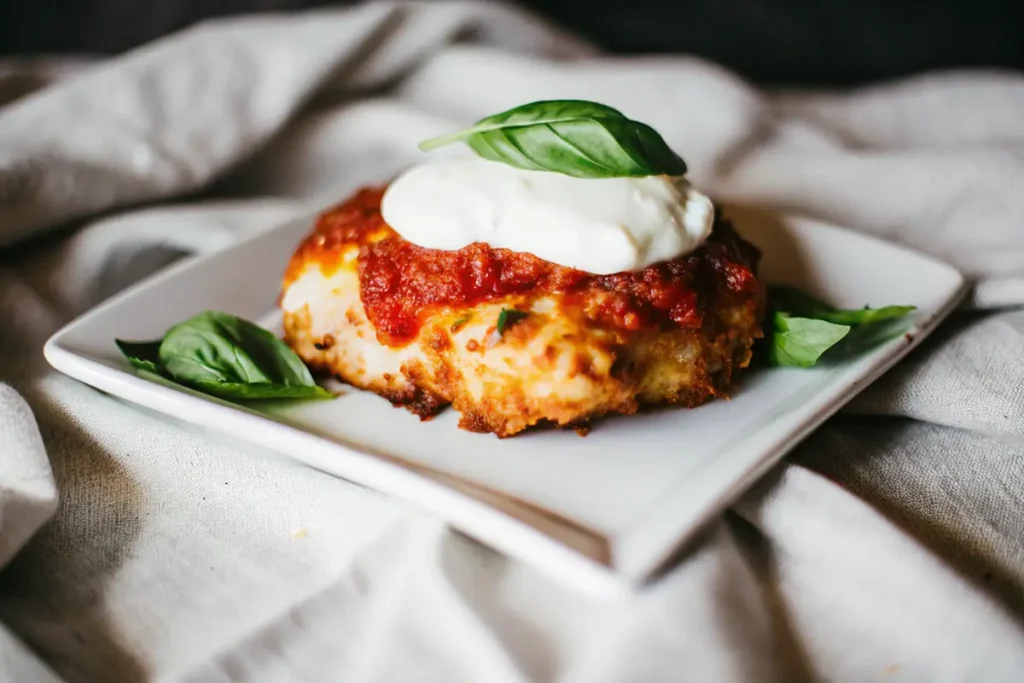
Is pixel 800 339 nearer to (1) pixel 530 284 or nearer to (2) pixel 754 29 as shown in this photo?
(1) pixel 530 284

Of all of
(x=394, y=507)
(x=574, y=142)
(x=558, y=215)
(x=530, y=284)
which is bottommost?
(x=394, y=507)

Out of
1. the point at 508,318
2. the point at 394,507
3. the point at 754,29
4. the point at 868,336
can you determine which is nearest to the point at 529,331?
the point at 508,318

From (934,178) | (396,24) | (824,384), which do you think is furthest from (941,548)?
(396,24)

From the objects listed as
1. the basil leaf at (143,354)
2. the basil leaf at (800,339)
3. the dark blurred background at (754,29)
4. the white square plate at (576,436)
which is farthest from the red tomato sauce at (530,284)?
the dark blurred background at (754,29)

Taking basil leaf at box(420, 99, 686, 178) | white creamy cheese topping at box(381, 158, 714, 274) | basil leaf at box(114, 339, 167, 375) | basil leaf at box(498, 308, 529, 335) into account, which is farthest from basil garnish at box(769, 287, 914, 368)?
basil leaf at box(114, 339, 167, 375)

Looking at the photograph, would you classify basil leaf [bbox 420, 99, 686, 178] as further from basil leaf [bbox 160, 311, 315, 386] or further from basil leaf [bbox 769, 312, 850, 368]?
basil leaf [bbox 160, 311, 315, 386]

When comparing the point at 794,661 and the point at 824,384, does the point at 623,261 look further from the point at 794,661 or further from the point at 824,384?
the point at 794,661
